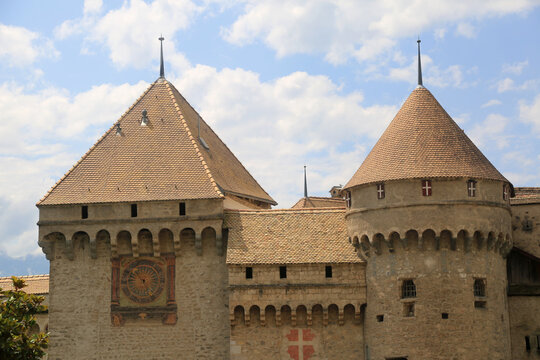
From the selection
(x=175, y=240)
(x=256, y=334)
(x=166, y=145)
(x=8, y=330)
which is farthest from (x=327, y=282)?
(x=8, y=330)

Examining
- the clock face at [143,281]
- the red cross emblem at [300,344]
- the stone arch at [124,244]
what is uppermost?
the stone arch at [124,244]

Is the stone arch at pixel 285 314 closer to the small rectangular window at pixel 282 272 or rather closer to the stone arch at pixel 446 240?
the small rectangular window at pixel 282 272

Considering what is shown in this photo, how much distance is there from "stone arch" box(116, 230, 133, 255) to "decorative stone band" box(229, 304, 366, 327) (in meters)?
4.93

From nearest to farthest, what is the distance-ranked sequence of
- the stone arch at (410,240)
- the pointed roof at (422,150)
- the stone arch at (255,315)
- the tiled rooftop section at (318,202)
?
the stone arch at (410,240) < the pointed roof at (422,150) < the stone arch at (255,315) < the tiled rooftop section at (318,202)

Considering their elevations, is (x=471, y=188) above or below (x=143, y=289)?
above

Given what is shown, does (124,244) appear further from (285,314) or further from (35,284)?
(35,284)

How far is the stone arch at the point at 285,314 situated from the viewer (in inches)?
1375

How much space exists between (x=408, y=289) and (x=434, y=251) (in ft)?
5.53

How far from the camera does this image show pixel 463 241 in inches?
1330

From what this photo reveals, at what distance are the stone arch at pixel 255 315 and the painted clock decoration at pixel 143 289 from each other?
3.01m

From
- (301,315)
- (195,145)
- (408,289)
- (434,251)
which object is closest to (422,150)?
(434,251)

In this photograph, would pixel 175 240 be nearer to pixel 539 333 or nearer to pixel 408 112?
pixel 408 112

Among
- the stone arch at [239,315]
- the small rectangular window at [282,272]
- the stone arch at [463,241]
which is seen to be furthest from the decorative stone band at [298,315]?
the stone arch at [463,241]

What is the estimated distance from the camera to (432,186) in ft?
111
